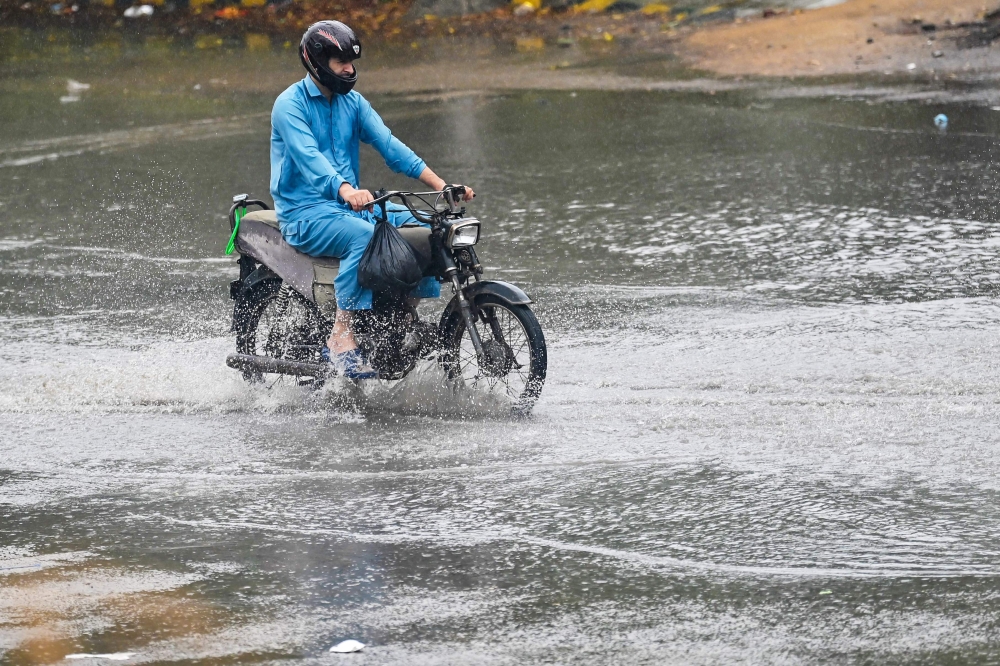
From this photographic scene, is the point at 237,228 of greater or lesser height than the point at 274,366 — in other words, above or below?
above

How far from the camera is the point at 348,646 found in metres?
4.21

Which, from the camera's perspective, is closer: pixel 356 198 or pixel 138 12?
pixel 356 198

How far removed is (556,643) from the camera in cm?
417

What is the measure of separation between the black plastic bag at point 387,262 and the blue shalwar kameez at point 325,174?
4.7 inches

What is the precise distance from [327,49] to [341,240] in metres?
0.87

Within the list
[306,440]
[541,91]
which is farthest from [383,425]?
[541,91]

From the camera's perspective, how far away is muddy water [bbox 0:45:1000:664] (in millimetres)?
4367

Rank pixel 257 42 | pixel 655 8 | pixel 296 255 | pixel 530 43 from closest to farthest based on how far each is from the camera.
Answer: pixel 296 255
pixel 530 43
pixel 655 8
pixel 257 42

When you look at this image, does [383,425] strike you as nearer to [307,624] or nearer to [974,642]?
[307,624]

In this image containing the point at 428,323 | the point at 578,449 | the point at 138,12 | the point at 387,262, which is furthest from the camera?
the point at 138,12

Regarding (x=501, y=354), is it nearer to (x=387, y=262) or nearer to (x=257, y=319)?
(x=387, y=262)

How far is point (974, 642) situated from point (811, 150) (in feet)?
27.1

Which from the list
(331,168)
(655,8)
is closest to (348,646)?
(331,168)

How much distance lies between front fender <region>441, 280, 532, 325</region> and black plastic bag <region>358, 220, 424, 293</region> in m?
0.25
